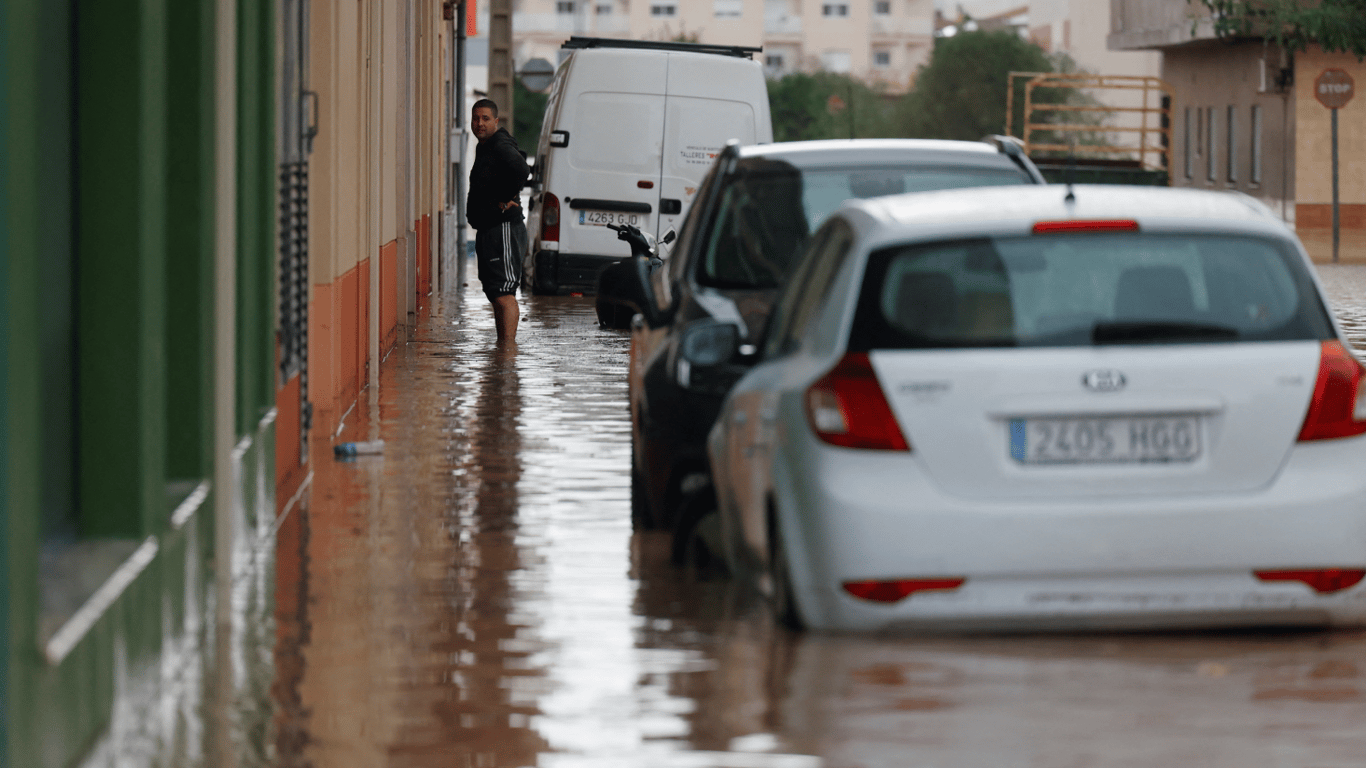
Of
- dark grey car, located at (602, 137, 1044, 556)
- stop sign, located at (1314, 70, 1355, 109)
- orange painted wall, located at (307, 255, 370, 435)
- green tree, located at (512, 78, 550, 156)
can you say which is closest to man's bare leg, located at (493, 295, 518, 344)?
orange painted wall, located at (307, 255, 370, 435)

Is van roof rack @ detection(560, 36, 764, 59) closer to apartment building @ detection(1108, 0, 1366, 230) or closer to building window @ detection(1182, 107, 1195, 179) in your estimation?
apartment building @ detection(1108, 0, 1366, 230)

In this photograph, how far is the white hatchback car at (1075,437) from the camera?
6434 mm

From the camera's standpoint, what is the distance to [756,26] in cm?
12275

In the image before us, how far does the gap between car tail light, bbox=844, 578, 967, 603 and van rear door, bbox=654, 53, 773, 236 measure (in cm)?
1656

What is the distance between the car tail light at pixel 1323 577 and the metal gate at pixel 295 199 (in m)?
4.65

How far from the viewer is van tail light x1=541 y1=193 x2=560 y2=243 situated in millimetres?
23828

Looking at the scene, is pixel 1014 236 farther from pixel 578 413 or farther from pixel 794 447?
pixel 578 413

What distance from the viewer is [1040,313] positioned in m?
6.63

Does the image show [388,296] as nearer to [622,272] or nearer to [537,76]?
[622,272]

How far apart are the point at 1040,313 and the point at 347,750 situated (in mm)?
2286

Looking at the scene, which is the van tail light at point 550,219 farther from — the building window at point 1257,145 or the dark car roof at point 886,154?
the building window at point 1257,145

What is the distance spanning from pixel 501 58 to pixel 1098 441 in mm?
26155

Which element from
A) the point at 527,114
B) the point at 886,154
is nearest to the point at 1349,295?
the point at 886,154

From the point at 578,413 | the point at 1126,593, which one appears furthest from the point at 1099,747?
the point at 578,413
